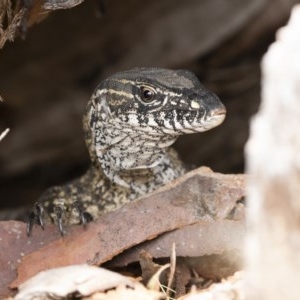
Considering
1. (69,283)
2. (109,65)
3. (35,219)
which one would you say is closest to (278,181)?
(69,283)

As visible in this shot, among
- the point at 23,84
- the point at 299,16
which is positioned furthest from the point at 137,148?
the point at 23,84

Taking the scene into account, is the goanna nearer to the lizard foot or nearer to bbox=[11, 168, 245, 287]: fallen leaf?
the lizard foot

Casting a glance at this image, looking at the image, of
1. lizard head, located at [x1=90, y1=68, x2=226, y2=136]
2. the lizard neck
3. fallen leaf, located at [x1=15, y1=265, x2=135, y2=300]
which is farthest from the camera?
the lizard neck

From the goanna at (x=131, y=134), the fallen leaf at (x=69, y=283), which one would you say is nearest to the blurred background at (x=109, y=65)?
the goanna at (x=131, y=134)

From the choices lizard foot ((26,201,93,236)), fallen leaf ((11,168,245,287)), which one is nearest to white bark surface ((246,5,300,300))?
fallen leaf ((11,168,245,287))

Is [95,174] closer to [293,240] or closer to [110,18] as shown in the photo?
[110,18]

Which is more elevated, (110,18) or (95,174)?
(110,18)
